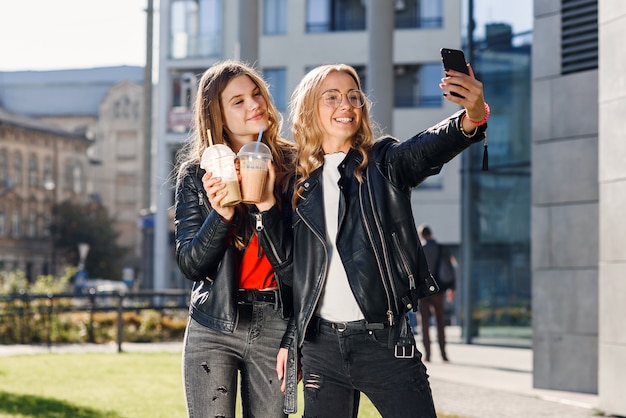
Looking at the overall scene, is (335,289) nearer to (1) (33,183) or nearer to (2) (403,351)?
(2) (403,351)

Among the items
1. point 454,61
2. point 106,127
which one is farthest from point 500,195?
point 106,127

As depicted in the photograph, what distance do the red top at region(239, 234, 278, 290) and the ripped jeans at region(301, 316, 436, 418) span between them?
0.45 meters

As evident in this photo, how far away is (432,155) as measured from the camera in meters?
4.17

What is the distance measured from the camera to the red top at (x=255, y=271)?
471cm

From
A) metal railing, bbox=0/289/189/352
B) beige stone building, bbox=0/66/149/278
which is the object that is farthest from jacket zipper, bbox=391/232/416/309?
beige stone building, bbox=0/66/149/278

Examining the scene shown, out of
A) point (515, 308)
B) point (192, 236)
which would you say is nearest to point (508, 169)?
point (515, 308)

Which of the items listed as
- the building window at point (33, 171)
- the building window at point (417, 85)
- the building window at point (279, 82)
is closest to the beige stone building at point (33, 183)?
the building window at point (33, 171)

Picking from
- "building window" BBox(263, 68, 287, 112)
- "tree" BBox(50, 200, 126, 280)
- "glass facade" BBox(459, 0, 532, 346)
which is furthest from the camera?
"tree" BBox(50, 200, 126, 280)

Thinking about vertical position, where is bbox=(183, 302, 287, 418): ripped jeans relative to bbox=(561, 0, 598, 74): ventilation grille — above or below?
below

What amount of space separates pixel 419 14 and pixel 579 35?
31.9m

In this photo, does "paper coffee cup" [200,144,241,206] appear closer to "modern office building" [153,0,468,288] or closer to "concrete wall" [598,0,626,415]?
"concrete wall" [598,0,626,415]

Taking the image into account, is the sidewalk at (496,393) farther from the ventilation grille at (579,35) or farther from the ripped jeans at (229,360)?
the ripped jeans at (229,360)

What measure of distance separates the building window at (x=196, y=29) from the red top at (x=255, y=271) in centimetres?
4316

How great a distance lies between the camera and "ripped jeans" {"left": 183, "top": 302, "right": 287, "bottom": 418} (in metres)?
4.67
